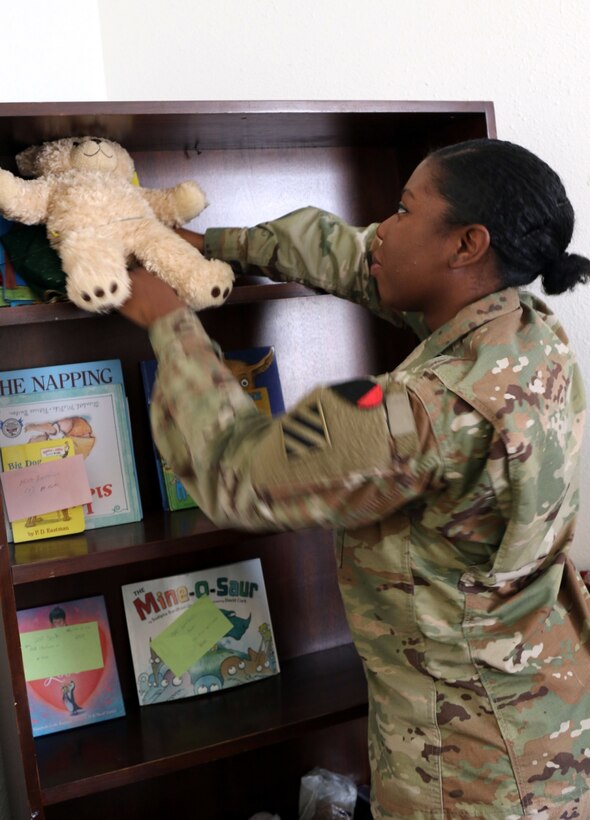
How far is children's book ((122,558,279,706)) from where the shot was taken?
156cm

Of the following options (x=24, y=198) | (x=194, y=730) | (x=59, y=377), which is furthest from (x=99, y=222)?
(x=194, y=730)

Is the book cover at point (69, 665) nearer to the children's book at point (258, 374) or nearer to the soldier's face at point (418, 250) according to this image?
the children's book at point (258, 374)

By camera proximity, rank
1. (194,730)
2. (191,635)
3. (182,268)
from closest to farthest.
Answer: (182,268), (194,730), (191,635)

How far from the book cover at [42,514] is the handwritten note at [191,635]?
27 cm

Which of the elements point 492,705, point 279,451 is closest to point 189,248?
point 279,451

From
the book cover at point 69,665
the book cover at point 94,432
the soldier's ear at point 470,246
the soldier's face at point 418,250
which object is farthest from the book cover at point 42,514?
the soldier's ear at point 470,246

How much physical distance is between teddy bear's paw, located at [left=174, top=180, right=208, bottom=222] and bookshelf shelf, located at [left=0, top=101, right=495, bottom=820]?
0.09 meters

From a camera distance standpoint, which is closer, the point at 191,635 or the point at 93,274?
the point at 93,274

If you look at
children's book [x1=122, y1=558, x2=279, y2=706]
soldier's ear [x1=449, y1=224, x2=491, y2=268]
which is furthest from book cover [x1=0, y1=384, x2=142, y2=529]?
soldier's ear [x1=449, y1=224, x2=491, y2=268]

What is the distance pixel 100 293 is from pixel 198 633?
66 cm

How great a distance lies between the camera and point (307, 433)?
0.95 m

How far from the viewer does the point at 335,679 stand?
5.27ft

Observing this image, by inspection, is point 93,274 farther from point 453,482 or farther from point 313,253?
point 453,482
